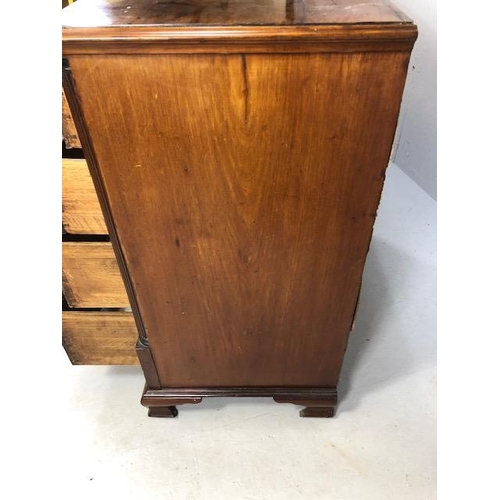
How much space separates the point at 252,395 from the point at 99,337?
0.40 metres

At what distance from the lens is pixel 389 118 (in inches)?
26.7

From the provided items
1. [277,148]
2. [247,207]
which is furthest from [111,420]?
[277,148]

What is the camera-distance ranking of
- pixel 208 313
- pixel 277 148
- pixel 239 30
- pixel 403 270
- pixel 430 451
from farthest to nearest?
pixel 403 270
pixel 430 451
pixel 208 313
pixel 277 148
pixel 239 30

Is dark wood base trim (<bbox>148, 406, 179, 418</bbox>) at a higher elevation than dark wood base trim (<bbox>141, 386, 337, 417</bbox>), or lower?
lower

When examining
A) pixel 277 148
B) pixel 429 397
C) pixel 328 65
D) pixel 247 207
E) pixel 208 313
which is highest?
pixel 328 65

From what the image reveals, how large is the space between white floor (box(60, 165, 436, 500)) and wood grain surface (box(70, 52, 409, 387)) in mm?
208

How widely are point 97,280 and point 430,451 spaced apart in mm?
873

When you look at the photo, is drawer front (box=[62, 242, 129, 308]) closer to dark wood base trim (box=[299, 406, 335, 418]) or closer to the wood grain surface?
the wood grain surface

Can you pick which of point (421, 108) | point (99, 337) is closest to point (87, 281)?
point (99, 337)

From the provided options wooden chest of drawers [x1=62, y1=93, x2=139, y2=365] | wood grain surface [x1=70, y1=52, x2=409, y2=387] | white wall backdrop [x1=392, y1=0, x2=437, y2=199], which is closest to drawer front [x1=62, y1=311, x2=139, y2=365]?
wooden chest of drawers [x1=62, y1=93, x2=139, y2=365]

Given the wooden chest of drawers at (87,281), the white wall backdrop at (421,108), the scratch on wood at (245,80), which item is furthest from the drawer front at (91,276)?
the white wall backdrop at (421,108)

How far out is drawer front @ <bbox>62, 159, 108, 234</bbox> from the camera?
0.85 metres

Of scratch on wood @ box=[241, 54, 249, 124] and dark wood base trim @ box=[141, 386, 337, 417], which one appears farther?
dark wood base trim @ box=[141, 386, 337, 417]

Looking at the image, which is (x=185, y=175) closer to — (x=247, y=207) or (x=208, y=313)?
(x=247, y=207)
